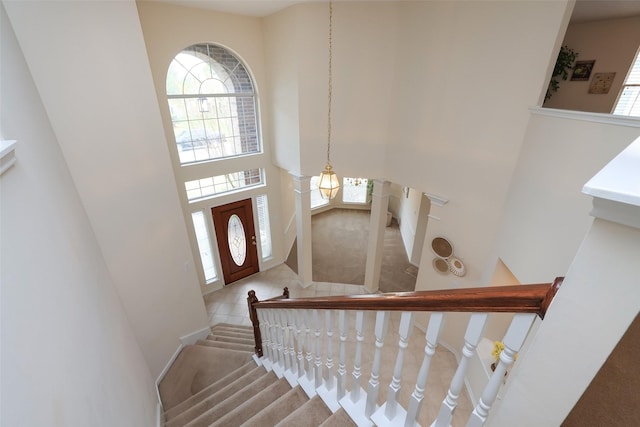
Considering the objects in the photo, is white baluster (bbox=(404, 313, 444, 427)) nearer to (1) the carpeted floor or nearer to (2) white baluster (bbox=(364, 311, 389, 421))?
(2) white baluster (bbox=(364, 311, 389, 421))

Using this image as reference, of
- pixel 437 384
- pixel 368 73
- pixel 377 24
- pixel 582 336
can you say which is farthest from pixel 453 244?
pixel 582 336

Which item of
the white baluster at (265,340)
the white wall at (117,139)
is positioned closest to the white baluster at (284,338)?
the white baluster at (265,340)

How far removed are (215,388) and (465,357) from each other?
124 inches

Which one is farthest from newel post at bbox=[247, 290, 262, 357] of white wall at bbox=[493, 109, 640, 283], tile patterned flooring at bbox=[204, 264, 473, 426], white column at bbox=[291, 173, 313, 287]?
white wall at bbox=[493, 109, 640, 283]

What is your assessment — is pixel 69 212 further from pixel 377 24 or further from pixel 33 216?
pixel 377 24

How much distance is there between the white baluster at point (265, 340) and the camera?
276 cm

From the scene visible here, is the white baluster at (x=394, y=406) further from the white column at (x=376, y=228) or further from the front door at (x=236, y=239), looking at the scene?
the front door at (x=236, y=239)

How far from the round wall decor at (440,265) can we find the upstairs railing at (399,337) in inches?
113

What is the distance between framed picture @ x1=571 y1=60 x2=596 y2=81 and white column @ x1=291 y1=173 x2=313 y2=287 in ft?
14.5

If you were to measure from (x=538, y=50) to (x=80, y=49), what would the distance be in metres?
4.42

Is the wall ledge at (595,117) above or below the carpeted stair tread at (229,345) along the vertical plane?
above

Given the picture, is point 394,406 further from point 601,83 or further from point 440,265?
point 601,83

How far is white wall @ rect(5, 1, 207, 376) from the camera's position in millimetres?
2445

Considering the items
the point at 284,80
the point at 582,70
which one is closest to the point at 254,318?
the point at 284,80
